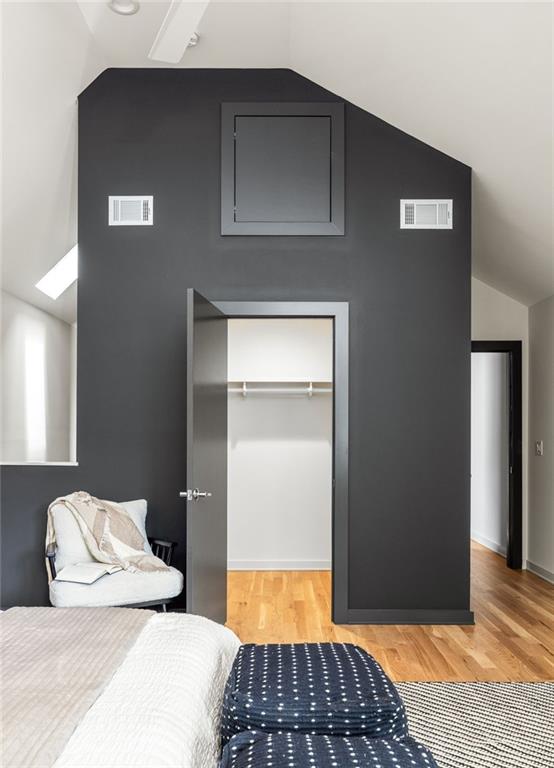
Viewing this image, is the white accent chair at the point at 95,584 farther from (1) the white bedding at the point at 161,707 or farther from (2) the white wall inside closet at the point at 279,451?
(2) the white wall inside closet at the point at 279,451

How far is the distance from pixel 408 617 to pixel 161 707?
3.02 metres

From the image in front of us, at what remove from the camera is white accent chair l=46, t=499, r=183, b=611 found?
11.1ft

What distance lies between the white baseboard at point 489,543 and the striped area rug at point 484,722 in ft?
10.9

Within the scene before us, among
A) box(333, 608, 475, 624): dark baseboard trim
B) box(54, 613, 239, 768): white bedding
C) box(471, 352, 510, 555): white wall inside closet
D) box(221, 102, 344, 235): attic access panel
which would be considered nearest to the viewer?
box(54, 613, 239, 768): white bedding

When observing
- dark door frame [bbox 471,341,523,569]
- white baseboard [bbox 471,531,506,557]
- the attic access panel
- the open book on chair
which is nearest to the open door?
the open book on chair

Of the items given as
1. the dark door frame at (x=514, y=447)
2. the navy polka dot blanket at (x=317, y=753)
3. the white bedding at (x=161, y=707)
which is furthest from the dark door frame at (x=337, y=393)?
the navy polka dot blanket at (x=317, y=753)

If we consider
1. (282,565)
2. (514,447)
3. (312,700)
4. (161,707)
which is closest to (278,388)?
(282,565)

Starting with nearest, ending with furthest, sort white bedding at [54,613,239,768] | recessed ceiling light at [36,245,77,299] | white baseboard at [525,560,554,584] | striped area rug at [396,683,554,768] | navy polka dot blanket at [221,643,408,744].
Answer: white bedding at [54,613,239,768] < navy polka dot blanket at [221,643,408,744] < striped area rug at [396,683,554,768] < recessed ceiling light at [36,245,77,299] < white baseboard at [525,560,554,584]

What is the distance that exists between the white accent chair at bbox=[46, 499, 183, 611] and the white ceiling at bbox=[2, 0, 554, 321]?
1.54m

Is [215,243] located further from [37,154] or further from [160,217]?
[37,154]

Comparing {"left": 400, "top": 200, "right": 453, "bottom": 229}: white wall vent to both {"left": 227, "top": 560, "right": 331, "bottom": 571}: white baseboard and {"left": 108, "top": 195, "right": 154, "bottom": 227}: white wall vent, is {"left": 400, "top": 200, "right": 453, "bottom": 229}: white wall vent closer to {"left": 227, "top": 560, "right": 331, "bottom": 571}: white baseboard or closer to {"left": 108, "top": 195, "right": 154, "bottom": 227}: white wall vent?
{"left": 108, "top": 195, "right": 154, "bottom": 227}: white wall vent

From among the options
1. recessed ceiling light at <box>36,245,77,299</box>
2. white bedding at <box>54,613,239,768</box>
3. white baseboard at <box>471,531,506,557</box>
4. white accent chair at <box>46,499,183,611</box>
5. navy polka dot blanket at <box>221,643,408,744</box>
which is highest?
recessed ceiling light at <box>36,245,77,299</box>

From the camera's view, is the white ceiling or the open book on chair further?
the open book on chair

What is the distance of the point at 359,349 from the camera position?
4.31 meters
